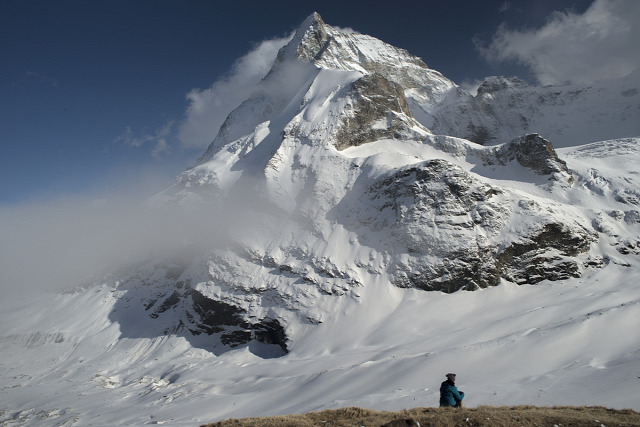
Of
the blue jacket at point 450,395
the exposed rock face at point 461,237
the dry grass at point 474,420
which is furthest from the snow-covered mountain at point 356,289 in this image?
the blue jacket at point 450,395

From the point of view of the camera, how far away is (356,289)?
64000mm

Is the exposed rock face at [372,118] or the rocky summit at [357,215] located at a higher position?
the exposed rock face at [372,118]

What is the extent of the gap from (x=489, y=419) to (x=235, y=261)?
219 feet

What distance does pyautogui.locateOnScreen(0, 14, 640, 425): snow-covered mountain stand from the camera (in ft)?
123

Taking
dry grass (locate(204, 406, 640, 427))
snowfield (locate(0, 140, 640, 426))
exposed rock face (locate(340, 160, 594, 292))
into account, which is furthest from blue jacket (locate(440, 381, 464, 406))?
exposed rock face (locate(340, 160, 594, 292))

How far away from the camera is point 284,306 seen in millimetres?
65938

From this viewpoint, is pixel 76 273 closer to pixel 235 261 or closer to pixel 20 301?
pixel 20 301

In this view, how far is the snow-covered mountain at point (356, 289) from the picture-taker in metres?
37.6

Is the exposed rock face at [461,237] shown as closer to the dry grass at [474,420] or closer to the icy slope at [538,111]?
the dry grass at [474,420]

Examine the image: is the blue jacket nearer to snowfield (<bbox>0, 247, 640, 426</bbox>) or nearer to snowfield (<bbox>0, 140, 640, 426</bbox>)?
snowfield (<bbox>0, 140, 640, 426</bbox>)

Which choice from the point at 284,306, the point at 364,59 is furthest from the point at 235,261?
the point at 364,59

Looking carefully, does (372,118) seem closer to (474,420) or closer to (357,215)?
(357,215)

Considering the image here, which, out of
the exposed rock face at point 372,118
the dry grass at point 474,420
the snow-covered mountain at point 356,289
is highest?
the exposed rock face at point 372,118

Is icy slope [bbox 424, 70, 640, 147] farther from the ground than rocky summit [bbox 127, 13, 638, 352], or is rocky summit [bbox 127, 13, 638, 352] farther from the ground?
icy slope [bbox 424, 70, 640, 147]
